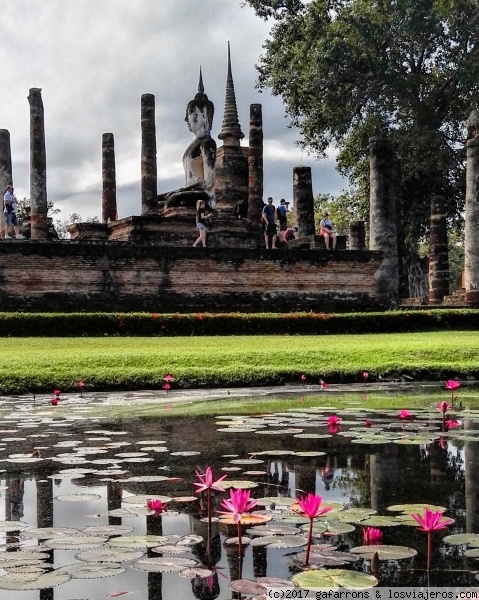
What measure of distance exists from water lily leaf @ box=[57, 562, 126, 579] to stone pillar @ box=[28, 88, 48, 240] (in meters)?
23.6

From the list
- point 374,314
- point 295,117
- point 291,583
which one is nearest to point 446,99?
point 295,117

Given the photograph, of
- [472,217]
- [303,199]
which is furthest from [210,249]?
[303,199]

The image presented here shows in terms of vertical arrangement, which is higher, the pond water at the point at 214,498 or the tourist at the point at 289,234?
the tourist at the point at 289,234

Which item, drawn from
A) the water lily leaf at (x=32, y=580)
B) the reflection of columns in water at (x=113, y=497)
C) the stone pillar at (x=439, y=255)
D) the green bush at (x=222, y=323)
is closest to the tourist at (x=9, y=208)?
the green bush at (x=222, y=323)

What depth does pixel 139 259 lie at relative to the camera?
63.9ft

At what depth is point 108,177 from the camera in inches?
1253

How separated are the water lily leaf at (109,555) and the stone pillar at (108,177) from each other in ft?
95.6

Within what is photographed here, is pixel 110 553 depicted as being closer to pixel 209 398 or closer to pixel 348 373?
pixel 209 398

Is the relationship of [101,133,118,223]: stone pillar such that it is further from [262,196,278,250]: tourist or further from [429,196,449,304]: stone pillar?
→ [429,196,449,304]: stone pillar

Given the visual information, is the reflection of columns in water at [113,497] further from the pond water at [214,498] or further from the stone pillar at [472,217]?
the stone pillar at [472,217]

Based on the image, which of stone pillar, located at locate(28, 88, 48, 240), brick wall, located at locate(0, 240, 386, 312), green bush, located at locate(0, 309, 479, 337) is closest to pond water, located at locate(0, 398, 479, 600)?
green bush, located at locate(0, 309, 479, 337)

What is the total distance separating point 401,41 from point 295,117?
5.11 meters

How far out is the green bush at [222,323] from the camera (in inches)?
633

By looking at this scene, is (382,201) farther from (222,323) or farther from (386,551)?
(386,551)
